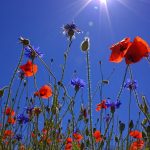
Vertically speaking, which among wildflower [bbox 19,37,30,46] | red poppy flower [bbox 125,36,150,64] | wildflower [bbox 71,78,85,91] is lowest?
red poppy flower [bbox 125,36,150,64]

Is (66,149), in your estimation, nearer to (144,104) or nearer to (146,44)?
(144,104)

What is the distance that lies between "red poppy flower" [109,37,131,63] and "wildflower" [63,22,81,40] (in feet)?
4.79

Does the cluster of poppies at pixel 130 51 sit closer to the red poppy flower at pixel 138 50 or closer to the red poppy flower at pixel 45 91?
the red poppy flower at pixel 138 50

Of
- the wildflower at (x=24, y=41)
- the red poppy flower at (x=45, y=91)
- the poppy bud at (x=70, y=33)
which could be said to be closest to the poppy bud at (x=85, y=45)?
the wildflower at (x=24, y=41)

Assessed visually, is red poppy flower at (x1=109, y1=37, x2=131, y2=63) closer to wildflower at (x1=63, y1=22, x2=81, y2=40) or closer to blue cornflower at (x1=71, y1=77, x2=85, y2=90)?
wildflower at (x1=63, y1=22, x2=81, y2=40)

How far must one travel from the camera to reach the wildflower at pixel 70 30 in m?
3.91

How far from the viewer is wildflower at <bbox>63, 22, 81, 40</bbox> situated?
3.91m

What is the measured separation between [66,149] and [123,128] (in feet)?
2.68

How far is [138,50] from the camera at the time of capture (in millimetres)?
2236

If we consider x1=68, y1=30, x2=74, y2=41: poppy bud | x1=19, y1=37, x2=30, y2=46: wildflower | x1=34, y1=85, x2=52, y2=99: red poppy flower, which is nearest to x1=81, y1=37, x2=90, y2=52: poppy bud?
x1=19, y1=37, x2=30, y2=46: wildflower

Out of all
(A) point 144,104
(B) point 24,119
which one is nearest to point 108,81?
(B) point 24,119

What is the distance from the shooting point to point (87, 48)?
3.06 m

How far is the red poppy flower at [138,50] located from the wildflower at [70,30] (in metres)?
1.66

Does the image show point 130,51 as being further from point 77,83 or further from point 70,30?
point 77,83
